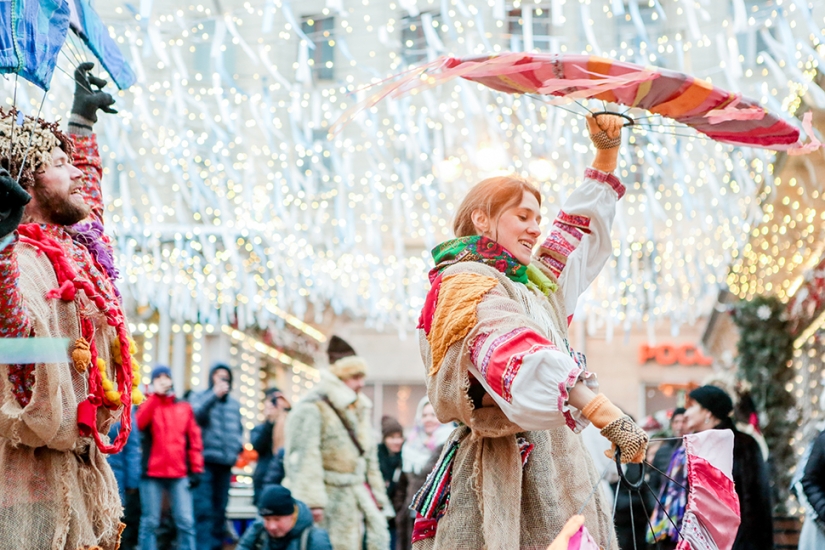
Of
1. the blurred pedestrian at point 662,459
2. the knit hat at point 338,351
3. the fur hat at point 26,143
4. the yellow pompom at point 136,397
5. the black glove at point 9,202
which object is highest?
the fur hat at point 26,143

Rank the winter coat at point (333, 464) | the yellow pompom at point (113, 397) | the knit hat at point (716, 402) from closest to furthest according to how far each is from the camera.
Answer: the yellow pompom at point (113, 397) → the knit hat at point (716, 402) → the winter coat at point (333, 464)

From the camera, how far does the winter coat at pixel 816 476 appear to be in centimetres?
556

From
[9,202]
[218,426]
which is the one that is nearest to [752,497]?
[218,426]

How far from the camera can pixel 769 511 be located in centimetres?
617

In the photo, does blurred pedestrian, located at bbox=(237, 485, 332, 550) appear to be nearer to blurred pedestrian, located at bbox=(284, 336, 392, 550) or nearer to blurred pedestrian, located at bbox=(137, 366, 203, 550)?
blurred pedestrian, located at bbox=(284, 336, 392, 550)

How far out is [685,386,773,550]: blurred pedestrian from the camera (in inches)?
241

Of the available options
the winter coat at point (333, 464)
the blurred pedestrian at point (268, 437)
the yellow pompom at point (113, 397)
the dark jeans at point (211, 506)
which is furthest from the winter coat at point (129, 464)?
the yellow pompom at point (113, 397)

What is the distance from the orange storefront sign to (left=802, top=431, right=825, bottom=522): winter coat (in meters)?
19.8

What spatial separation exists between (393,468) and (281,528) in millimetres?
3067

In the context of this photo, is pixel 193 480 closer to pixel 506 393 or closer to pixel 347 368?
pixel 347 368

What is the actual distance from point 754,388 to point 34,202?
1171 centimetres

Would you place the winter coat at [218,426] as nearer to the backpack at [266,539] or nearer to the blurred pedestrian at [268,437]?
the blurred pedestrian at [268,437]

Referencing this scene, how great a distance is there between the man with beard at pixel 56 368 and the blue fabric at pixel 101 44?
40 cm

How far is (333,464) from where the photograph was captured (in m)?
6.82
